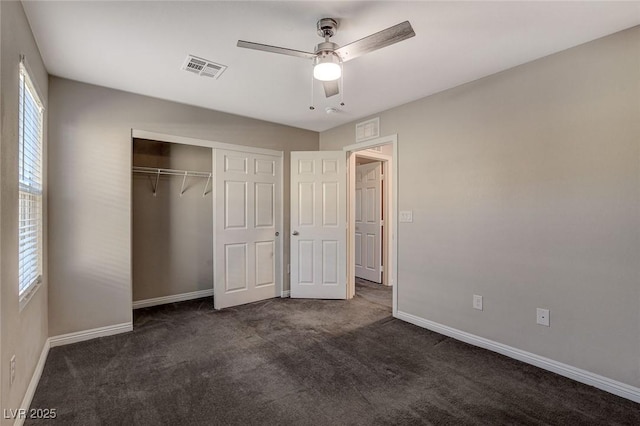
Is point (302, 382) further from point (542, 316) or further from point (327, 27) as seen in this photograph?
point (327, 27)

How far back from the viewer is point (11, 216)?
1.70 meters

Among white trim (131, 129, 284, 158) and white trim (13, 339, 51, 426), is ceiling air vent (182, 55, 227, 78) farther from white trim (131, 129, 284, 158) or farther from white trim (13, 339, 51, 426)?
white trim (13, 339, 51, 426)

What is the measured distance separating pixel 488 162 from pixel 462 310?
4.60ft

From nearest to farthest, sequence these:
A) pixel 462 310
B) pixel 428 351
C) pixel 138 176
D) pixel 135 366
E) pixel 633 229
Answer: pixel 633 229 < pixel 135 366 < pixel 428 351 < pixel 462 310 < pixel 138 176

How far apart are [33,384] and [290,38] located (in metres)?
2.94

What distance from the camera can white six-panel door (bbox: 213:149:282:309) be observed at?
3811mm

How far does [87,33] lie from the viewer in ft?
6.98

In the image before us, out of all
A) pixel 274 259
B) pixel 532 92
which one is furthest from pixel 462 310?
pixel 274 259

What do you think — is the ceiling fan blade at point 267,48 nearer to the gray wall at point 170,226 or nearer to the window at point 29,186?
the window at point 29,186

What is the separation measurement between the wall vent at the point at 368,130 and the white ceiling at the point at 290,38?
628mm

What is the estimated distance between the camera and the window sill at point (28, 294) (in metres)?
1.90

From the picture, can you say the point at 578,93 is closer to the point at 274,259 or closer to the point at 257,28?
the point at 257,28

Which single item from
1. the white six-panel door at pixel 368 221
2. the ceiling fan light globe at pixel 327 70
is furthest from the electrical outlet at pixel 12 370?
the white six-panel door at pixel 368 221

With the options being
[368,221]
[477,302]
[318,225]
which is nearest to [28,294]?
[318,225]
